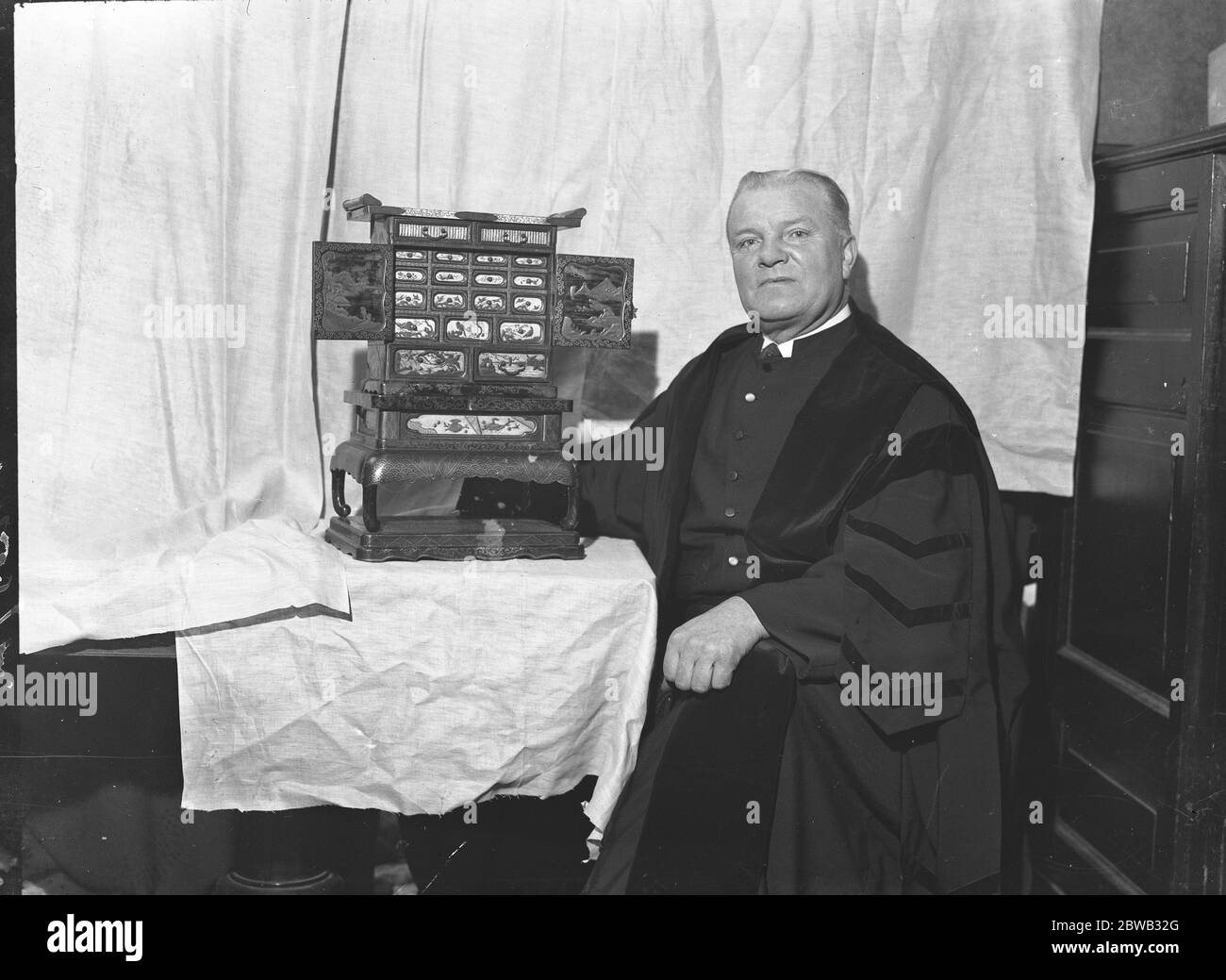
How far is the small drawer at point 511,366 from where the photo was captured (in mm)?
2883

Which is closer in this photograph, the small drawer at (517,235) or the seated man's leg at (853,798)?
the seated man's leg at (853,798)

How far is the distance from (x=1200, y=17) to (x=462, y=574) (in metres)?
2.61

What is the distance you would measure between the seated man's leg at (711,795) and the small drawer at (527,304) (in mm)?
950

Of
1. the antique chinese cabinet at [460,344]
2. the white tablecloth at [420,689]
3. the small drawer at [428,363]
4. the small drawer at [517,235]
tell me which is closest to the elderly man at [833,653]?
the white tablecloth at [420,689]

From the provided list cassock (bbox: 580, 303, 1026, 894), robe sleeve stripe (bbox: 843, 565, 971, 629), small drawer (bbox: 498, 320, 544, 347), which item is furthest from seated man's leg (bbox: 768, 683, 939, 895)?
small drawer (bbox: 498, 320, 544, 347)

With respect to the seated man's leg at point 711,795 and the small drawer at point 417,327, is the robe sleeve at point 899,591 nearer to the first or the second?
the seated man's leg at point 711,795

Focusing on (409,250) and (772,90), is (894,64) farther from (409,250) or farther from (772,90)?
(409,250)

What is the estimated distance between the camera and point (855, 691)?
264 cm

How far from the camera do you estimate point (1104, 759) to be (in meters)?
3.20

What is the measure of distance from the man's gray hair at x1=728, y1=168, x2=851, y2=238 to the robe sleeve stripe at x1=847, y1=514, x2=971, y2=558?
0.76 metres

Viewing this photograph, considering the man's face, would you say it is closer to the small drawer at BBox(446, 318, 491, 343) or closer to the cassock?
the cassock

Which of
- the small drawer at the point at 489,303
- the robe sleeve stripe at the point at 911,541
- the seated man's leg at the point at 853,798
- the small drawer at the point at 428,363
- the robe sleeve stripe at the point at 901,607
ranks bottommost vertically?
the seated man's leg at the point at 853,798

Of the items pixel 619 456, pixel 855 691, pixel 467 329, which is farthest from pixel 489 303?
pixel 855 691

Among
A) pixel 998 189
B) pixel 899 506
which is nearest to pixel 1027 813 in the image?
pixel 899 506
